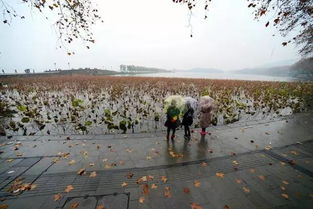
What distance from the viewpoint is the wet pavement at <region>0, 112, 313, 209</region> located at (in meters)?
3.18

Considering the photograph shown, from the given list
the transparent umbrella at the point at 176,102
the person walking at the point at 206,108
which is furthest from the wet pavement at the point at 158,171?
the transparent umbrella at the point at 176,102

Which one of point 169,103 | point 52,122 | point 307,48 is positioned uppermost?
point 307,48

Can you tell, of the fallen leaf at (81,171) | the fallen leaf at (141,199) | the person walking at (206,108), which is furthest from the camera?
→ the person walking at (206,108)

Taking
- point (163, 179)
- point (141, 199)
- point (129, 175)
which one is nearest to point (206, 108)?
point (163, 179)

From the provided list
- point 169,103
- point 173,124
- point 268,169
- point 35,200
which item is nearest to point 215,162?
point 268,169

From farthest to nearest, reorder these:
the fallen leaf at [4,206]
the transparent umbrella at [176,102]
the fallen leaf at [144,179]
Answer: the transparent umbrella at [176,102] < the fallen leaf at [144,179] < the fallen leaf at [4,206]

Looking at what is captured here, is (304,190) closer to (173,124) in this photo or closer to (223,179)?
(223,179)

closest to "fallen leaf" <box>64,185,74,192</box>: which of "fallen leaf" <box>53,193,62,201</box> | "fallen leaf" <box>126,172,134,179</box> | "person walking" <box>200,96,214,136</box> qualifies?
"fallen leaf" <box>53,193,62,201</box>

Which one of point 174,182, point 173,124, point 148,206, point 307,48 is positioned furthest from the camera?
point 307,48

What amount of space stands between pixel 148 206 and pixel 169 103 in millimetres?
2980

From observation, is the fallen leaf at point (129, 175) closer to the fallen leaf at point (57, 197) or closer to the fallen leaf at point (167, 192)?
the fallen leaf at point (167, 192)

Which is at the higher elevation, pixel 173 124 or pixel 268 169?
pixel 173 124

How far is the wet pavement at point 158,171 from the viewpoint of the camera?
318cm

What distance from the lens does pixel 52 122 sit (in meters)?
8.90
